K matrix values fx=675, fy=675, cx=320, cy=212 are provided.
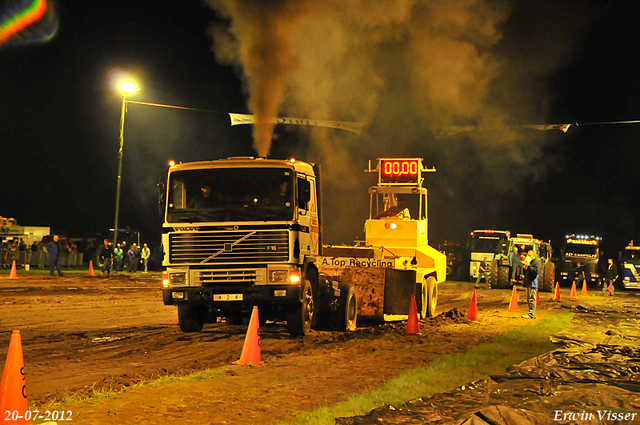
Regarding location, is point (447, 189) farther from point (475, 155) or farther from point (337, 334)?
point (337, 334)

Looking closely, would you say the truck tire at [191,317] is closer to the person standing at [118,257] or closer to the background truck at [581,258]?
the person standing at [118,257]

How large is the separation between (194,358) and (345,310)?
4.34 m

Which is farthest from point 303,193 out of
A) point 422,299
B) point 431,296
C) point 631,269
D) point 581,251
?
point 581,251

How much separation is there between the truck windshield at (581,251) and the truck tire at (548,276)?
707 centimetres

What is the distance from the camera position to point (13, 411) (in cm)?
568

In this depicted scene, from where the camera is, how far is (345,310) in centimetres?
1415

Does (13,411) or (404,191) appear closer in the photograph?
(13,411)

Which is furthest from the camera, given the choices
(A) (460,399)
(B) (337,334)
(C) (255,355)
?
(B) (337,334)

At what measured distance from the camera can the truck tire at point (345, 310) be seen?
1416cm

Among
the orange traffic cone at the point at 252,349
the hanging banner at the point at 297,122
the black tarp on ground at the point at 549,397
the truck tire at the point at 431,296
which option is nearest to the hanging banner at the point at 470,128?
the hanging banner at the point at 297,122

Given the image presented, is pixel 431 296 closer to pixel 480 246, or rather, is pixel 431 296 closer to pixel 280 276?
pixel 280 276

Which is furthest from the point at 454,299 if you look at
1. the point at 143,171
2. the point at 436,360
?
the point at 143,171

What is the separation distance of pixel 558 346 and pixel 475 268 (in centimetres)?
2662

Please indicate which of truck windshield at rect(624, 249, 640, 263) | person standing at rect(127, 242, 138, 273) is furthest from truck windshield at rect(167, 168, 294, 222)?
truck windshield at rect(624, 249, 640, 263)
